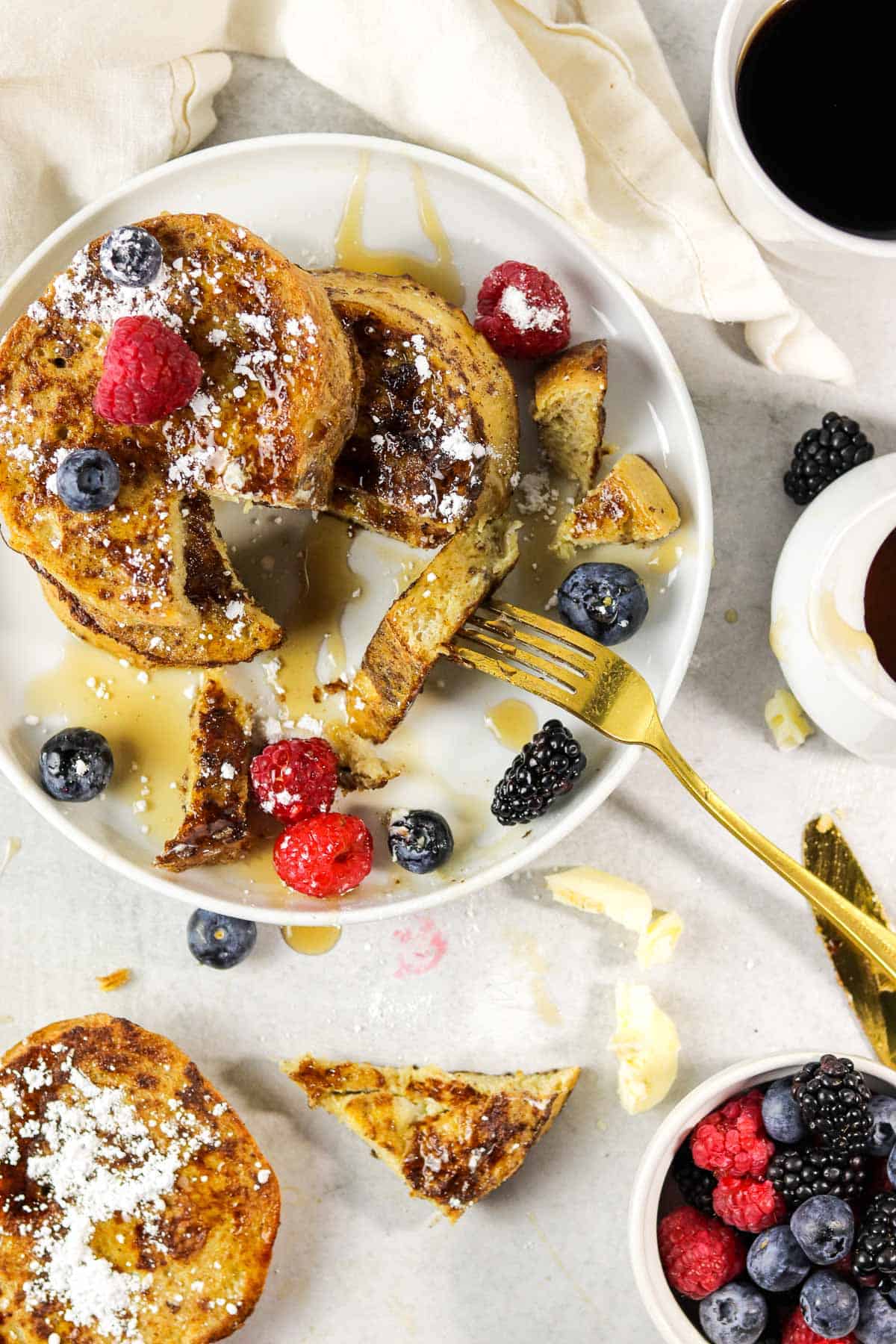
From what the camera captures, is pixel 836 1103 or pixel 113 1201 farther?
pixel 113 1201

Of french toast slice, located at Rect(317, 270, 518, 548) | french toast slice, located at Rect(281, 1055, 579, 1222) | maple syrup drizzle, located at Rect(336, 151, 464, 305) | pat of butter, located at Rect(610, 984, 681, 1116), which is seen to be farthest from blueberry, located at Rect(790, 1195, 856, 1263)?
maple syrup drizzle, located at Rect(336, 151, 464, 305)

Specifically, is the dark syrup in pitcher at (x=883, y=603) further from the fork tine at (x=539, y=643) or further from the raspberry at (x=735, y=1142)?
the raspberry at (x=735, y=1142)

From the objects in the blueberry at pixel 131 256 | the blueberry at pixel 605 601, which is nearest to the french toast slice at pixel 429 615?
the blueberry at pixel 605 601

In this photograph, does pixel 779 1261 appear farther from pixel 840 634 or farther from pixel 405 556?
pixel 405 556

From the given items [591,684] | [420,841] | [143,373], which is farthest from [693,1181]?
[143,373]

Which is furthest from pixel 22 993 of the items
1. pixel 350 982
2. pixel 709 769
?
pixel 709 769

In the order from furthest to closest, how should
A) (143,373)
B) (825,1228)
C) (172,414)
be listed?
(825,1228), (172,414), (143,373)
